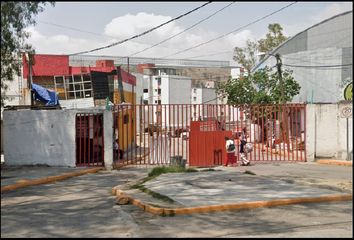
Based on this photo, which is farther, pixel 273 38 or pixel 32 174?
pixel 273 38

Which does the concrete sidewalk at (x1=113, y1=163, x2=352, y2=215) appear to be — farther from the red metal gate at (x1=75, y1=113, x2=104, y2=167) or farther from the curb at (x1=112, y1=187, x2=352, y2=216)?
the red metal gate at (x1=75, y1=113, x2=104, y2=167)

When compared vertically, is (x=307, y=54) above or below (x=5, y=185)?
above

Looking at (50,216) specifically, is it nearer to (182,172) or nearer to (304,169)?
(182,172)

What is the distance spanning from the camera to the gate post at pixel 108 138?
1692 cm

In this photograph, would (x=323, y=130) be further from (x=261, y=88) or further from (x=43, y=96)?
(x=43, y=96)

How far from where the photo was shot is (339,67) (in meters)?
26.2

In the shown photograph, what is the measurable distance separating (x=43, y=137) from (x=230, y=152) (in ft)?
23.0

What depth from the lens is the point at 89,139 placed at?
17.3 meters

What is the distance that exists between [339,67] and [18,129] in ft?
59.2

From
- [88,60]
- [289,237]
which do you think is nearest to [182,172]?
[289,237]

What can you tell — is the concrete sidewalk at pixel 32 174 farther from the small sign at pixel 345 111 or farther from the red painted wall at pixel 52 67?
the red painted wall at pixel 52 67

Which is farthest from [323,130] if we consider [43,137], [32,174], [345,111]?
[32,174]

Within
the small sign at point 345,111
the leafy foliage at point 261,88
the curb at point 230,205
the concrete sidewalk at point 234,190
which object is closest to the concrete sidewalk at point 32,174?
the concrete sidewalk at point 234,190

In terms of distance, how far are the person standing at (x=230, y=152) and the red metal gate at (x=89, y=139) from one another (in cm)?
476
